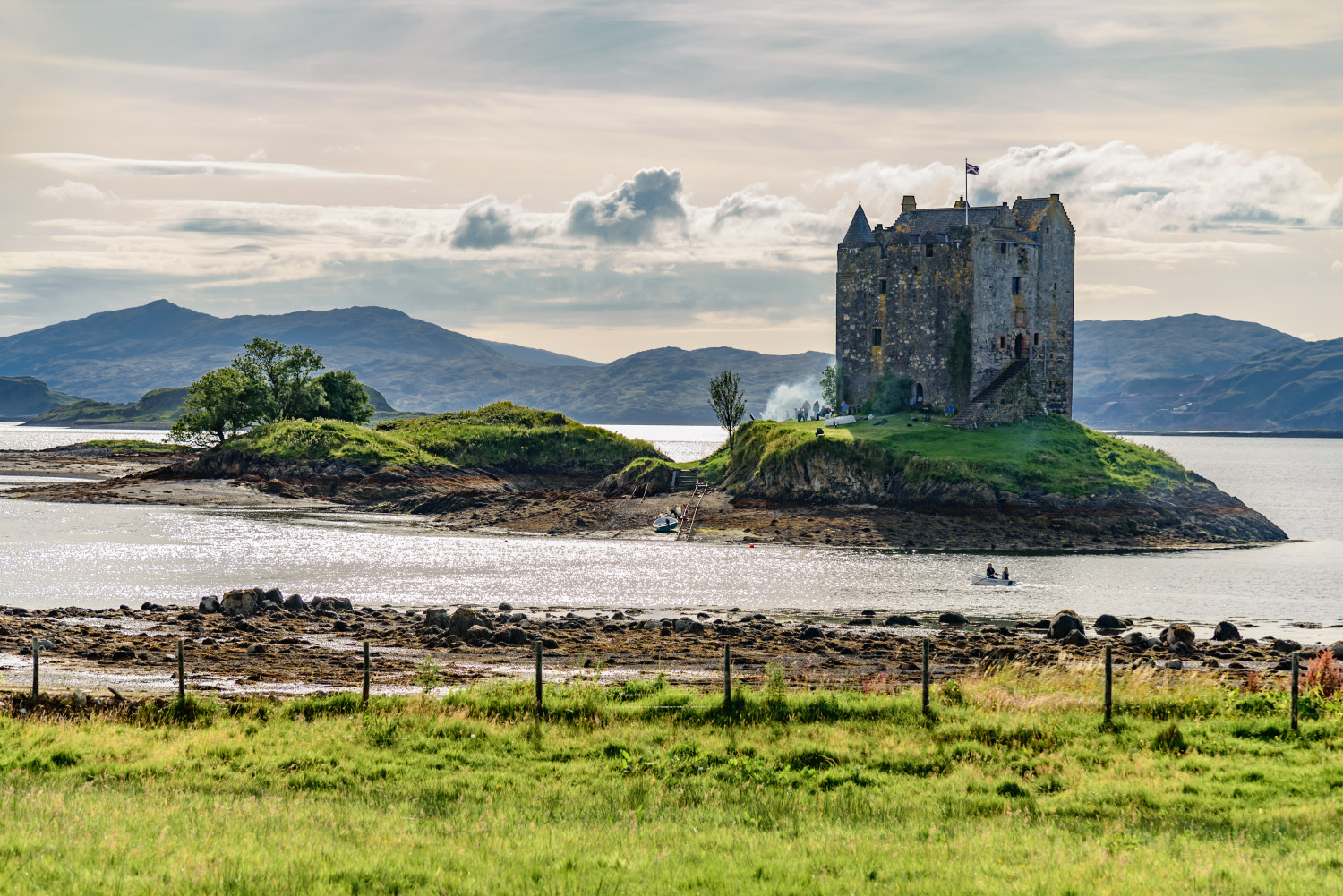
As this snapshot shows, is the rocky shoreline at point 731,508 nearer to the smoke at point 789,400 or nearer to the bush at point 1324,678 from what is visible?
the smoke at point 789,400

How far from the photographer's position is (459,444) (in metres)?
118

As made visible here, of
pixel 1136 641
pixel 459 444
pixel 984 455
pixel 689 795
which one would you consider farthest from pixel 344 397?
pixel 689 795

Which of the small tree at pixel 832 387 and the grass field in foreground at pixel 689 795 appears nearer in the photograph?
the grass field in foreground at pixel 689 795

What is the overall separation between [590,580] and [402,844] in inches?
1745

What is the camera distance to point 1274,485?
15338 cm

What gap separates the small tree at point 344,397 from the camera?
131250 mm

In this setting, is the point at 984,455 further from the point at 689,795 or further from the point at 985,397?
the point at 689,795

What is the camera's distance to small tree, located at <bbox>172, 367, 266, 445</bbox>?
120 meters

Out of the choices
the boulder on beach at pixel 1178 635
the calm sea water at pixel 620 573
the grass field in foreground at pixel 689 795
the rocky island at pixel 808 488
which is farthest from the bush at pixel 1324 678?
the rocky island at pixel 808 488

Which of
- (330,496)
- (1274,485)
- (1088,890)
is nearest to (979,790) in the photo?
(1088,890)

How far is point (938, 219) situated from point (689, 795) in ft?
274

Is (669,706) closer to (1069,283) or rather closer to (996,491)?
(996,491)

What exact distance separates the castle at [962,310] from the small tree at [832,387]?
1098mm

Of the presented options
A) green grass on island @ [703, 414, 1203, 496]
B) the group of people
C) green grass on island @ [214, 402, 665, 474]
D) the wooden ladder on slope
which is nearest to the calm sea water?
the wooden ladder on slope
